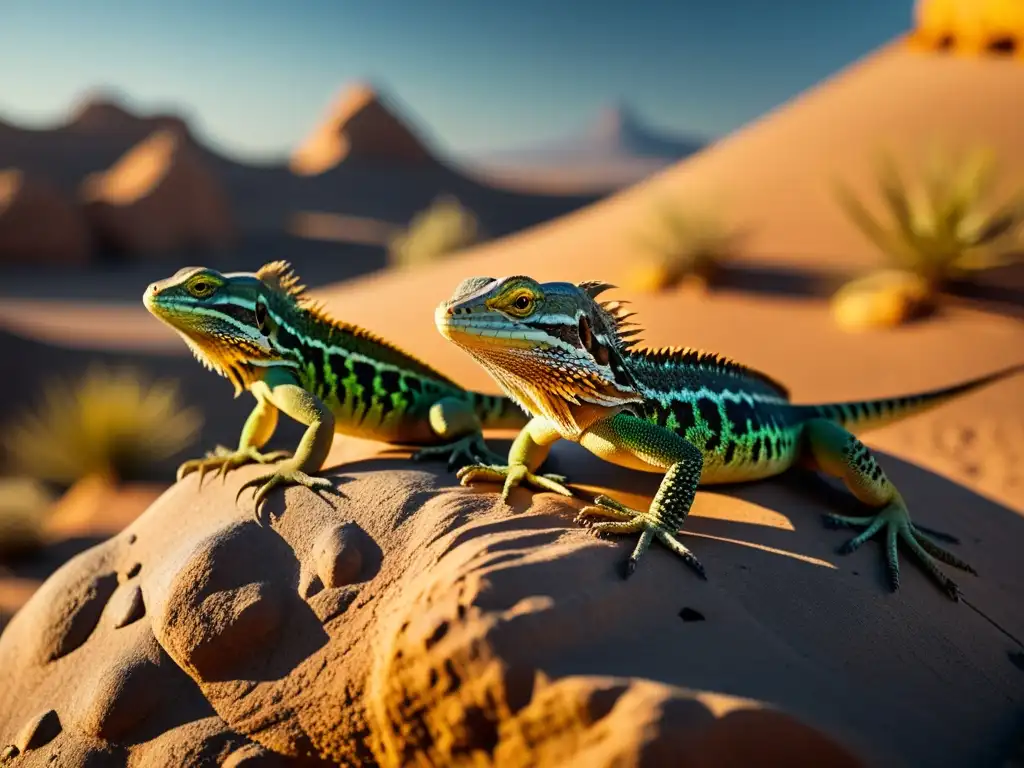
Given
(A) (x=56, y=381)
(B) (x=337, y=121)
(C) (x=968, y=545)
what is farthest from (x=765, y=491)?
(B) (x=337, y=121)

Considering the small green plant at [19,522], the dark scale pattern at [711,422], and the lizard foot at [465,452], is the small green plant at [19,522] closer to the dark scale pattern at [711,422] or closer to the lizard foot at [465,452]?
the lizard foot at [465,452]

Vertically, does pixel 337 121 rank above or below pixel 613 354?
below

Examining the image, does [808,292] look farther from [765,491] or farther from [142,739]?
[142,739]

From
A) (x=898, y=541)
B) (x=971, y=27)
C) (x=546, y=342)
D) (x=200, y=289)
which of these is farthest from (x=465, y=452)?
(x=971, y=27)

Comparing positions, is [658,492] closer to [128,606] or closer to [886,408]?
[886,408]

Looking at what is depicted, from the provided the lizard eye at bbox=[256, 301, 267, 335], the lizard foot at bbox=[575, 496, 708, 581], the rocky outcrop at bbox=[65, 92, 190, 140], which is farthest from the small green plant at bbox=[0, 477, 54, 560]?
the rocky outcrop at bbox=[65, 92, 190, 140]
